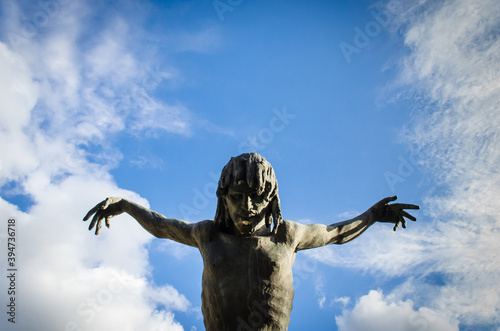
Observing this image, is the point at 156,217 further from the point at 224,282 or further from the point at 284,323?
the point at 284,323

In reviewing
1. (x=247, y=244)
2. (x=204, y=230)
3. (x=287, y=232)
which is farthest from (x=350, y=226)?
(x=204, y=230)

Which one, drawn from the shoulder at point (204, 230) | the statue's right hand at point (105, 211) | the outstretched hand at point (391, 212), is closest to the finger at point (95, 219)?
the statue's right hand at point (105, 211)

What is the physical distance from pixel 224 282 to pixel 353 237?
8.84 feet

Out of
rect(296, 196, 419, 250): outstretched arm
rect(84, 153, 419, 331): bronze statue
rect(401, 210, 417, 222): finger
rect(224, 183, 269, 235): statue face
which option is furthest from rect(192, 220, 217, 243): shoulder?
rect(401, 210, 417, 222): finger

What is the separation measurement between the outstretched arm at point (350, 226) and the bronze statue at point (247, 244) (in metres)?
0.02

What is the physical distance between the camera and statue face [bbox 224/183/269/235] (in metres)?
6.49

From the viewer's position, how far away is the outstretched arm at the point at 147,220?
7312mm

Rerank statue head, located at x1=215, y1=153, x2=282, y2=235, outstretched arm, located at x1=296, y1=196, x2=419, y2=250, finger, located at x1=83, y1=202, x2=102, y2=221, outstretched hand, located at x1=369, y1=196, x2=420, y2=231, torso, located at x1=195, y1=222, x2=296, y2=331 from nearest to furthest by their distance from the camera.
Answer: torso, located at x1=195, y1=222, x2=296, y2=331
statue head, located at x1=215, y1=153, x2=282, y2=235
outstretched arm, located at x1=296, y1=196, x2=419, y2=250
finger, located at x1=83, y1=202, x2=102, y2=221
outstretched hand, located at x1=369, y1=196, x2=420, y2=231

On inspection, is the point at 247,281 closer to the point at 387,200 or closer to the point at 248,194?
the point at 248,194

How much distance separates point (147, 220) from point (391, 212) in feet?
15.4

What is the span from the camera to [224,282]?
6.43m

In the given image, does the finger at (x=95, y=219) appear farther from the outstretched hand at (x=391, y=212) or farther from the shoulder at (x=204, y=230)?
the outstretched hand at (x=391, y=212)

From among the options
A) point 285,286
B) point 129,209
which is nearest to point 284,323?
point 285,286

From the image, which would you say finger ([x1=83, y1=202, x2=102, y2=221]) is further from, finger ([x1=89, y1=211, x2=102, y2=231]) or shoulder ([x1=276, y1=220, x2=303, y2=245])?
shoulder ([x1=276, y1=220, x2=303, y2=245])
